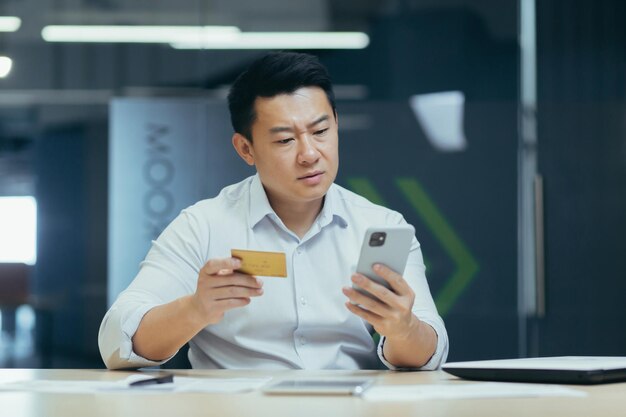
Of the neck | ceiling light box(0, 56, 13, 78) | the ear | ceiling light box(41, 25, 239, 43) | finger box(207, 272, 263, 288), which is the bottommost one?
finger box(207, 272, 263, 288)

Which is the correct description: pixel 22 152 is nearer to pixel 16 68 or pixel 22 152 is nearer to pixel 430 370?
pixel 16 68

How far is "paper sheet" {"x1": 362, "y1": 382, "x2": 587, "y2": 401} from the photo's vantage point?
4.81 feet

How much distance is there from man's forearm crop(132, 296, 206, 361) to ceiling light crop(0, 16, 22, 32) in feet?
9.31

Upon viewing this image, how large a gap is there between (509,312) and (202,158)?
1.66 meters

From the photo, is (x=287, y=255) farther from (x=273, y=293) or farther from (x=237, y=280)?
(x=237, y=280)

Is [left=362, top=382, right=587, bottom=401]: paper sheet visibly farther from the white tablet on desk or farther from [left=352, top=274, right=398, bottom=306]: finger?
[left=352, top=274, right=398, bottom=306]: finger

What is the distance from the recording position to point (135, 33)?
4414mm

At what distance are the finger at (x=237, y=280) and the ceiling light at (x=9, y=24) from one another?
3.04 metres

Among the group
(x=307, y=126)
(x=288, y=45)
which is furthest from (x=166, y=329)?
(x=288, y=45)

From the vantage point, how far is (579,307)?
4430mm

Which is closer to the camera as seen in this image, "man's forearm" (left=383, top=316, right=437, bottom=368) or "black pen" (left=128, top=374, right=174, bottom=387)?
"black pen" (left=128, top=374, right=174, bottom=387)

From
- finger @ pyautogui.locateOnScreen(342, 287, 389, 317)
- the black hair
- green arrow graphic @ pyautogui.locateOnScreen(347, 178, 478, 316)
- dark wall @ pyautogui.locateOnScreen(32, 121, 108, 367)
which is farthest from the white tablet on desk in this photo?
dark wall @ pyautogui.locateOnScreen(32, 121, 108, 367)

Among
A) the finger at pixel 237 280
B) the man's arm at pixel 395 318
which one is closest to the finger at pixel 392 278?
the man's arm at pixel 395 318

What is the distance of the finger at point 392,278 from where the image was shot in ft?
5.87
